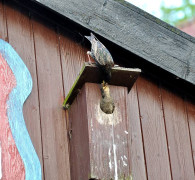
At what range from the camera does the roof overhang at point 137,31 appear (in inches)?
97.0

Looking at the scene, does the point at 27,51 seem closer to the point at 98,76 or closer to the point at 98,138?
the point at 98,76

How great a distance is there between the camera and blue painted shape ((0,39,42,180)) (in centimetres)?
223

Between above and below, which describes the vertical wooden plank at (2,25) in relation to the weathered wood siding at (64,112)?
above

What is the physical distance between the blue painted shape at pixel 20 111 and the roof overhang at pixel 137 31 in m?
0.26

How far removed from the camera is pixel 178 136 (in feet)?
8.44

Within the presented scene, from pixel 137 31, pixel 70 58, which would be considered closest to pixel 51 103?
pixel 70 58

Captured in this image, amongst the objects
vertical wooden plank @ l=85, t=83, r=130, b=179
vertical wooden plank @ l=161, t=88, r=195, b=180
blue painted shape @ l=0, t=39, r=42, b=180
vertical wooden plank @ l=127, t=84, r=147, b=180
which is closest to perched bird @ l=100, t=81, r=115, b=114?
vertical wooden plank @ l=85, t=83, r=130, b=179

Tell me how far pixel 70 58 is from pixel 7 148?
0.53 meters

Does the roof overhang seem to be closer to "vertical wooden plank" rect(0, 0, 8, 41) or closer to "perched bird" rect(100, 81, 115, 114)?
"vertical wooden plank" rect(0, 0, 8, 41)

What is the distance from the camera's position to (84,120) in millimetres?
2143

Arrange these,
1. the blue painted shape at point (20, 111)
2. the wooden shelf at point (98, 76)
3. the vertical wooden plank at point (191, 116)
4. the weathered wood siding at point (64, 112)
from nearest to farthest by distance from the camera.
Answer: the wooden shelf at point (98, 76) < the blue painted shape at point (20, 111) < the weathered wood siding at point (64, 112) < the vertical wooden plank at point (191, 116)

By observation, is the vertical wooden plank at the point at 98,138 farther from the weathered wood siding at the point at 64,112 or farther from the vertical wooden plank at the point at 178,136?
the vertical wooden plank at the point at 178,136

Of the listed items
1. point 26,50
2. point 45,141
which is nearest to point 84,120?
point 45,141

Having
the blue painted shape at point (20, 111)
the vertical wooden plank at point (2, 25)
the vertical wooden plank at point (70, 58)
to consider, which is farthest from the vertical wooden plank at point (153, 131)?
the vertical wooden plank at point (2, 25)
